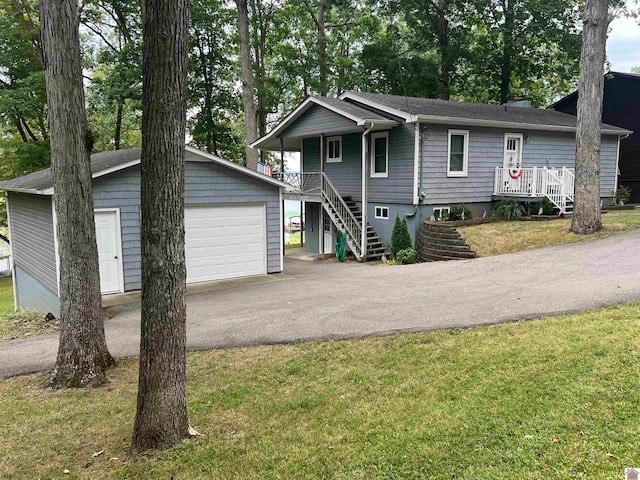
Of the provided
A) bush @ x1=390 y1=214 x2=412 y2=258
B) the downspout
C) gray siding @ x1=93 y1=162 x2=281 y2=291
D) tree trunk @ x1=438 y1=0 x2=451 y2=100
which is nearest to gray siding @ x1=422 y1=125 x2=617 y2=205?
bush @ x1=390 y1=214 x2=412 y2=258

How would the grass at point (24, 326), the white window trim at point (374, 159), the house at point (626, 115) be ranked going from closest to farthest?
the grass at point (24, 326)
the white window trim at point (374, 159)
the house at point (626, 115)

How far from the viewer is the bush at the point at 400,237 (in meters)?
15.7

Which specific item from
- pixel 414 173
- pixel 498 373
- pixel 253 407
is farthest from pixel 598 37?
pixel 253 407

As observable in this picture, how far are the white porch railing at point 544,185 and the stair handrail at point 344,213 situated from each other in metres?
5.31

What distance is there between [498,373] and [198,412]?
3043 millimetres

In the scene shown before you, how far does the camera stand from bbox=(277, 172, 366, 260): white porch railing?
17.0 meters

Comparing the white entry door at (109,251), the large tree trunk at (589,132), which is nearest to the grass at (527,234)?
the large tree trunk at (589,132)

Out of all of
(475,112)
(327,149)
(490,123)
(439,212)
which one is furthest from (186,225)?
(475,112)

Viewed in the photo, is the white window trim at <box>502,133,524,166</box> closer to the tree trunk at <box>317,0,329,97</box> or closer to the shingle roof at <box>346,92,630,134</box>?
the shingle roof at <box>346,92,630,134</box>

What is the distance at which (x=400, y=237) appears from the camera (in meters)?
15.7

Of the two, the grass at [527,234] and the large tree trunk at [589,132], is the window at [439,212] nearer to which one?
the grass at [527,234]

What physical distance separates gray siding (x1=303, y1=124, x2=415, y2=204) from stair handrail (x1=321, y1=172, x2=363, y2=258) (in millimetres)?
677

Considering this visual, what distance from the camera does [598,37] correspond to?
41.4 ft

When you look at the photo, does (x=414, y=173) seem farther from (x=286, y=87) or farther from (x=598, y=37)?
(x=286, y=87)
